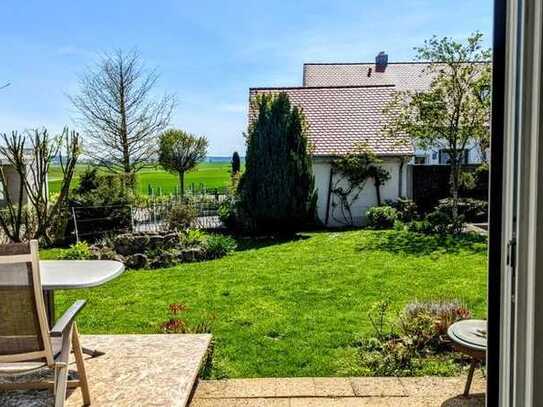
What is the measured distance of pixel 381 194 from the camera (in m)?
13.0

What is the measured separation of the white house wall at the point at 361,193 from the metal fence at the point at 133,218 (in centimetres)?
290

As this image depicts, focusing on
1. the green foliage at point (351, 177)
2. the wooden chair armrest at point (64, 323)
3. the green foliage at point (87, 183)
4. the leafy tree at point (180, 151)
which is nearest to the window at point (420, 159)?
the green foliage at point (351, 177)

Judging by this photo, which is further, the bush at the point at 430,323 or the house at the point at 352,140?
the house at the point at 352,140

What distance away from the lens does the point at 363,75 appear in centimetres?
1892

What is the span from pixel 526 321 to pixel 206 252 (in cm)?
788

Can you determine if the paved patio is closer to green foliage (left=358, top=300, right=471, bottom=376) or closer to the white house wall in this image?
green foliage (left=358, top=300, right=471, bottom=376)

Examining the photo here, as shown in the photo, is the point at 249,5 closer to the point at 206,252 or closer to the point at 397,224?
the point at 206,252

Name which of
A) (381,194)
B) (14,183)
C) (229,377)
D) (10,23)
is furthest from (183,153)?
(229,377)

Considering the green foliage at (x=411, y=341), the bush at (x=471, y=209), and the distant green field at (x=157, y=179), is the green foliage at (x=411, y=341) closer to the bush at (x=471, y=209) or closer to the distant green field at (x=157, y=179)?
the distant green field at (x=157, y=179)

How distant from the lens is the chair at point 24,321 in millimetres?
2104

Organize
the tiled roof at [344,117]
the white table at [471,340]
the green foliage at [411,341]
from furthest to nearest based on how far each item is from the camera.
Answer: the tiled roof at [344,117]
the green foliage at [411,341]
the white table at [471,340]

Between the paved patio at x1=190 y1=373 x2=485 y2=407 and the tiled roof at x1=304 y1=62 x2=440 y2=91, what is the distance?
16.3m

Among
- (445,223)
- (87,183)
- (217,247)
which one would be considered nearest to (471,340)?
(217,247)

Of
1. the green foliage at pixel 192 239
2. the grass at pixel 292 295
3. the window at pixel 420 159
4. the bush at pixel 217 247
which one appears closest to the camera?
the grass at pixel 292 295
